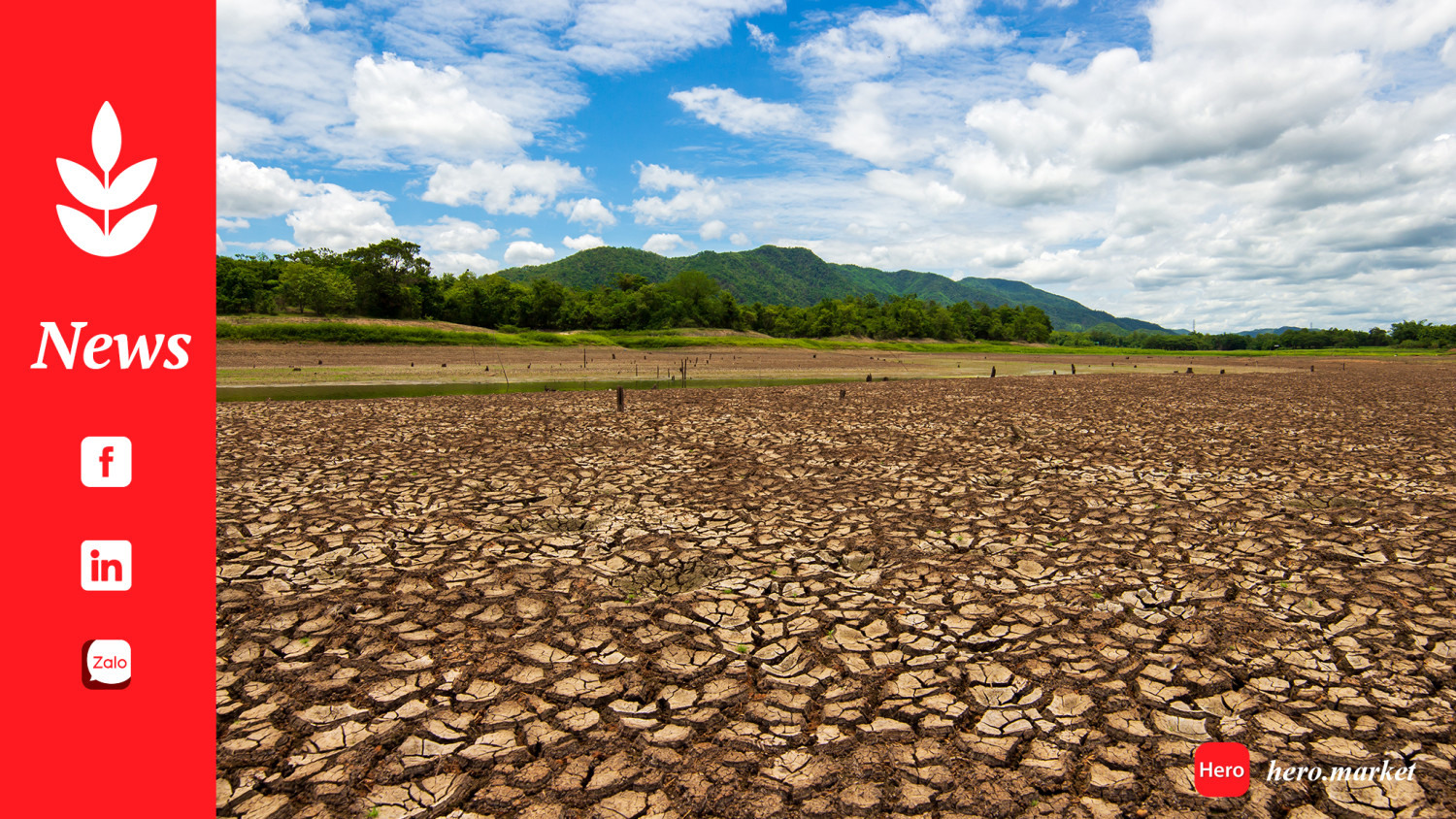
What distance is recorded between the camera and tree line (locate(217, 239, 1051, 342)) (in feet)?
257

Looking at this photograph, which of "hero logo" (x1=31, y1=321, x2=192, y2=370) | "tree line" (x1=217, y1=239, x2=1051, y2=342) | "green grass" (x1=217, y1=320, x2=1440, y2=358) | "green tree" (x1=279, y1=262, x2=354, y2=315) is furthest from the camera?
"tree line" (x1=217, y1=239, x2=1051, y2=342)

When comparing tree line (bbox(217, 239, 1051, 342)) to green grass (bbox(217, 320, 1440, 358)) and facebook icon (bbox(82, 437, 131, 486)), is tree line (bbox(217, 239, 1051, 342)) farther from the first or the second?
facebook icon (bbox(82, 437, 131, 486))

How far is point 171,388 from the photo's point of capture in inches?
111

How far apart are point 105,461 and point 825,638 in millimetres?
4660

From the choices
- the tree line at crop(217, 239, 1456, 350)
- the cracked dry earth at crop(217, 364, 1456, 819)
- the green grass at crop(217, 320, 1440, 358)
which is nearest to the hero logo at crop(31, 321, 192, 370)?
the cracked dry earth at crop(217, 364, 1456, 819)

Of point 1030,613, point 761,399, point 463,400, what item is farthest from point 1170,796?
point 463,400

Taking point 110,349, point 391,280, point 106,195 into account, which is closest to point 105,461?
point 110,349

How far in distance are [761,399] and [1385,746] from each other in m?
21.7

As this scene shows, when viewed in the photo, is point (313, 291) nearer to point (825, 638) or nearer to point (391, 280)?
point (391, 280)

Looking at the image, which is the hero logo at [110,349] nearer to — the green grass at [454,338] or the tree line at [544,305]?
the green grass at [454,338]

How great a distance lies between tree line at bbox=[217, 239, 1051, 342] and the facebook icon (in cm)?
8585

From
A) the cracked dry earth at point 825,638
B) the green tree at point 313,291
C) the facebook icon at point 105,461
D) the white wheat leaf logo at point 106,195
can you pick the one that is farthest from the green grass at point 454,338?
the facebook icon at point 105,461

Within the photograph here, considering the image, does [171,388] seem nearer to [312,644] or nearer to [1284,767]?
[312,644]

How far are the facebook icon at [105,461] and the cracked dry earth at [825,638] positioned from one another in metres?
1.87
